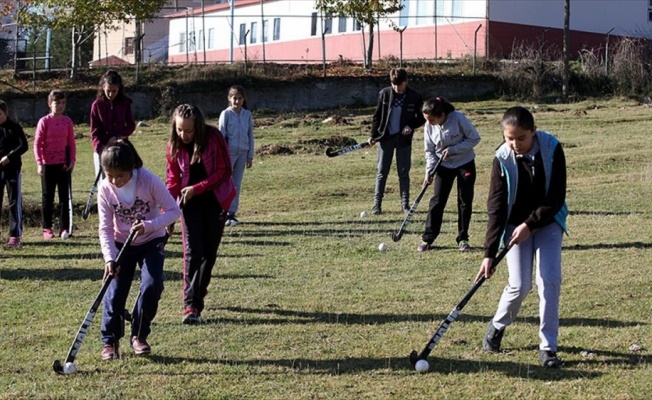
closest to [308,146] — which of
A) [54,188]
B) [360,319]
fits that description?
[54,188]

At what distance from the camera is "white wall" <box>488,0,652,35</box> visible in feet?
147

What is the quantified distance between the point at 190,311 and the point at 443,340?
221cm

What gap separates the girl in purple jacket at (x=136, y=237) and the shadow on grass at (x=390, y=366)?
0.34m

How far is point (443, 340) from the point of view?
26.5ft

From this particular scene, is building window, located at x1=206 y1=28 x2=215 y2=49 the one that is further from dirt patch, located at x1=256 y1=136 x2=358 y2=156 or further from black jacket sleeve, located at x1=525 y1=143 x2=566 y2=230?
black jacket sleeve, located at x1=525 y1=143 x2=566 y2=230

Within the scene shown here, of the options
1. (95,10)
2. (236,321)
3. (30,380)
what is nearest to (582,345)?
(236,321)

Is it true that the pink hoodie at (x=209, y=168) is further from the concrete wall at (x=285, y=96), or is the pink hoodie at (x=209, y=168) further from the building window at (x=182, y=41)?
the building window at (x=182, y=41)

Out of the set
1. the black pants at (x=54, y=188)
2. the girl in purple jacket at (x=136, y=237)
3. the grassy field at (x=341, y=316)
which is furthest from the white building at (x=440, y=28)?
the girl in purple jacket at (x=136, y=237)

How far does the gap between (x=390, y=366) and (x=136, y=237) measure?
2.11 metres

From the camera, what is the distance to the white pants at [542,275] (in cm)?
724

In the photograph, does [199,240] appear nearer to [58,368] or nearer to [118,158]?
[118,158]

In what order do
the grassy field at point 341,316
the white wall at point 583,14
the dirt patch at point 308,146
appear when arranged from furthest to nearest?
the white wall at point 583,14
the dirt patch at point 308,146
the grassy field at point 341,316

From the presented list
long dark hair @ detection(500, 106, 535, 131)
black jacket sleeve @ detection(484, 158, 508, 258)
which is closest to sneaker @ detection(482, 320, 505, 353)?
black jacket sleeve @ detection(484, 158, 508, 258)

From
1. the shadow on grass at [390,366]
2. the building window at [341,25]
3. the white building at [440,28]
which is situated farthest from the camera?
the building window at [341,25]
